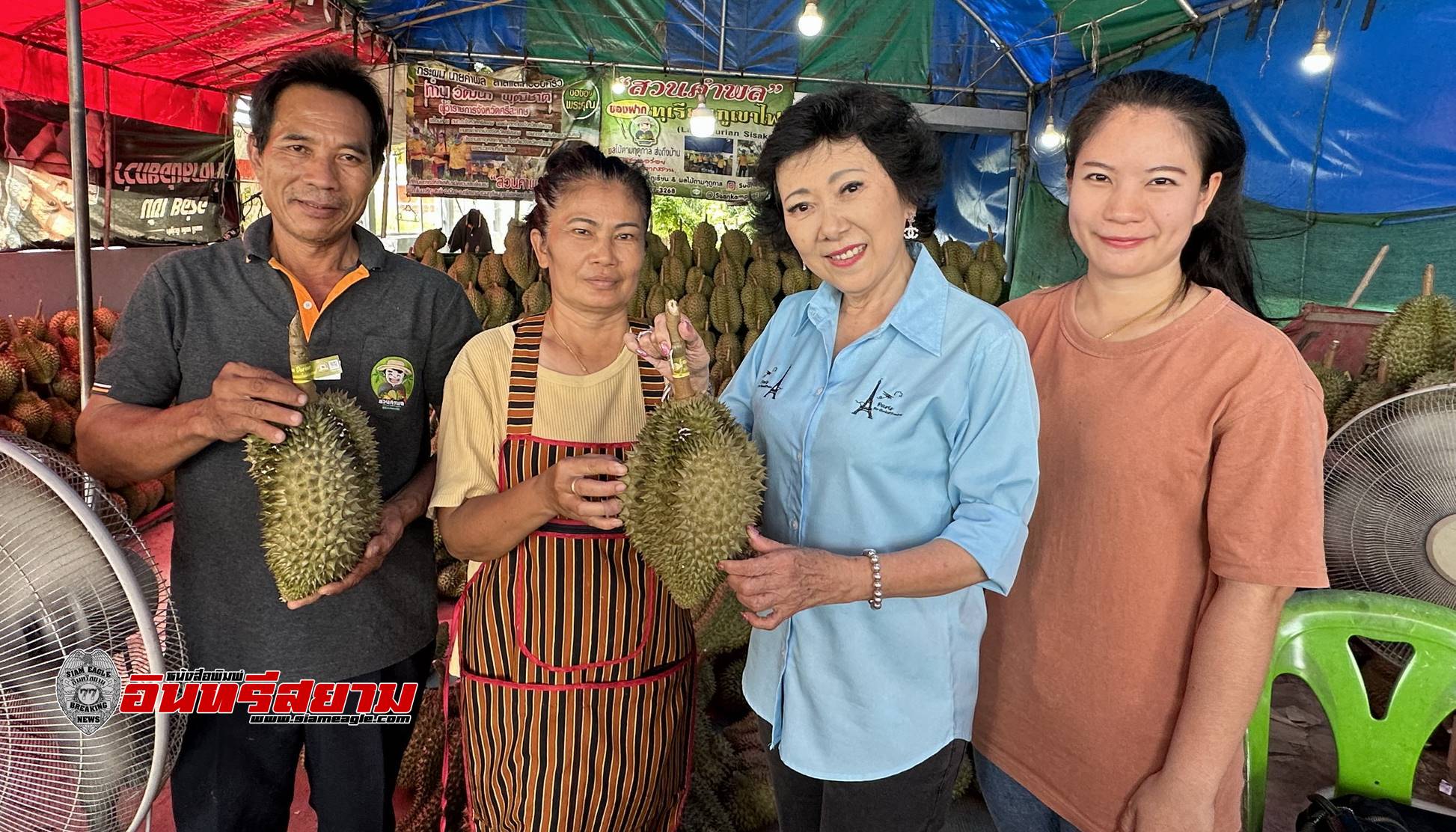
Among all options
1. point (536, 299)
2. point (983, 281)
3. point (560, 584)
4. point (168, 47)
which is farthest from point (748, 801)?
point (168, 47)

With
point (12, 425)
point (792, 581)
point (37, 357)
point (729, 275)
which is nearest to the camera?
point (792, 581)

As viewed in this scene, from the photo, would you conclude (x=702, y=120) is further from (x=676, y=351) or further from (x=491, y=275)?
(x=676, y=351)

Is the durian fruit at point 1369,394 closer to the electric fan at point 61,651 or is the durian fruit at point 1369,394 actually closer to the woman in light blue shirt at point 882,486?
the woman in light blue shirt at point 882,486

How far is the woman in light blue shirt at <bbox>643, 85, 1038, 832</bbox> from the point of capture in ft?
5.33

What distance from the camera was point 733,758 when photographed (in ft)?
11.0

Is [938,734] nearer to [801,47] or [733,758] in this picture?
[733,758]

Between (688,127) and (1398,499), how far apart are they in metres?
7.91

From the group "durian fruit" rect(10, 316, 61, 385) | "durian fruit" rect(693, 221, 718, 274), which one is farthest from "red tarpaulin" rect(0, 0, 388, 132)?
"durian fruit" rect(693, 221, 718, 274)

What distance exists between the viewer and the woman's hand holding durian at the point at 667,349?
1790 mm

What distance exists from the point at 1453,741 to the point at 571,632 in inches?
125

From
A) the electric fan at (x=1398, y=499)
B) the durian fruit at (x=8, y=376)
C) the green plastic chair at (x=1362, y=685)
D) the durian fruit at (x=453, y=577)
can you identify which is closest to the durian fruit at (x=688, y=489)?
the green plastic chair at (x=1362, y=685)

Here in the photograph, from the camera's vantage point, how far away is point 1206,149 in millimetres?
1791

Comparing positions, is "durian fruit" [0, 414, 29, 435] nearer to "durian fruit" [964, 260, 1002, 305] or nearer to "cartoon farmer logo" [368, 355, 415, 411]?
"cartoon farmer logo" [368, 355, 415, 411]

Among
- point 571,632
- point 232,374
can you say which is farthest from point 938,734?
point 232,374
